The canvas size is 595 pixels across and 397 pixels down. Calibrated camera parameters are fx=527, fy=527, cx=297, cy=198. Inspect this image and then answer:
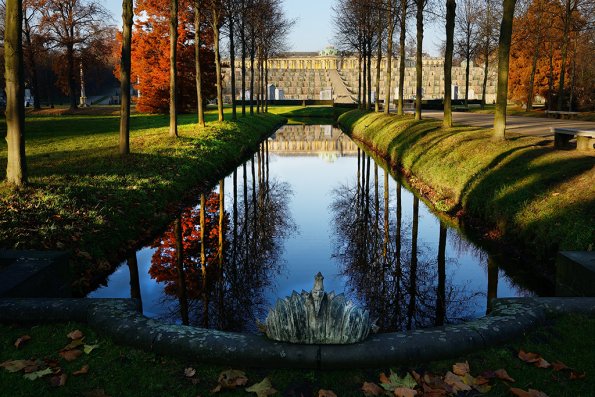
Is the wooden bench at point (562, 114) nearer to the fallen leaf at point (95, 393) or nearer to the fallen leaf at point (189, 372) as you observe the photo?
the fallen leaf at point (189, 372)

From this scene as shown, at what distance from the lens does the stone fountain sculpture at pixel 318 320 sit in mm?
4566

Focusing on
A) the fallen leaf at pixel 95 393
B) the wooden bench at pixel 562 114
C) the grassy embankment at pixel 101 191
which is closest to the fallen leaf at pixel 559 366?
the fallen leaf at pixel 95 393

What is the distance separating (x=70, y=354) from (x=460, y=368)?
11.1 feet

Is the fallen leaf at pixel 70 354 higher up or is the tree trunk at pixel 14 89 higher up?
the tree trunk at pixel 14 89

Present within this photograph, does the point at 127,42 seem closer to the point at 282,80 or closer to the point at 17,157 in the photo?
the point at 17,157

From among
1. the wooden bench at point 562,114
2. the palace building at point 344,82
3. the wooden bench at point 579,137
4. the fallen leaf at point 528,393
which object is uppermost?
the palace building at point 344,82

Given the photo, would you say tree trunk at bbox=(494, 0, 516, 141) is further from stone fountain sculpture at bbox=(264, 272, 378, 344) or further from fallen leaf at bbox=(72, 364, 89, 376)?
fallen leaf at bbox=(72, 364, 89, 376)

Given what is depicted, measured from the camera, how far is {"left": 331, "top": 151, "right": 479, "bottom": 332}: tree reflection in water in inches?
309

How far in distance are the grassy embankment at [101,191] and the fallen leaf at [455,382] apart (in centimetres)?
687

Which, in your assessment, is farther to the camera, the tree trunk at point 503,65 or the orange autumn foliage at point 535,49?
the orange autumn foliage at point 535,49

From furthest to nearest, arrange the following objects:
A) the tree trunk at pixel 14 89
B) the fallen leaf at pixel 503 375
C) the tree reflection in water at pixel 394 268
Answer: the tree trunk at pixel 14 89 < the tree reflection in water at pixel 394 268 < the fallen leaf at pixel 503 375

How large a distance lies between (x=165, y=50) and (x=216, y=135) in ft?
82.0

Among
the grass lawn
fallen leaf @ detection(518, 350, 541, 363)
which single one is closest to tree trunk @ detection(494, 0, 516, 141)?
the grass lawn

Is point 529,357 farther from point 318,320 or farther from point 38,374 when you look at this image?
point 38,374
